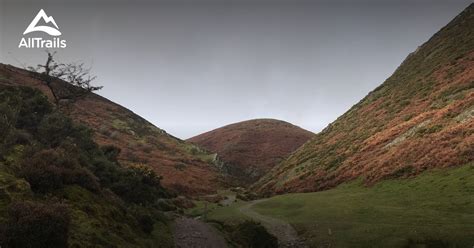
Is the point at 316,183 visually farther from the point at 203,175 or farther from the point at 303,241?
the point at 203,175

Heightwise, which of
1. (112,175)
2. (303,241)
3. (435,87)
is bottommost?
(303,241)

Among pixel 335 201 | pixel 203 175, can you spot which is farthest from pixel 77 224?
pixel 203 175

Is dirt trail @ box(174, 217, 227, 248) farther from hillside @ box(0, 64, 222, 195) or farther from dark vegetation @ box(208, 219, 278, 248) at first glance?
hillside @ box(0, 64, 222, 195)

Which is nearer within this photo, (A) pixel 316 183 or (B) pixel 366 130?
(A) pixel 316 183

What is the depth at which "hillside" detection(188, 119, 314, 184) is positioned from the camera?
10856cm

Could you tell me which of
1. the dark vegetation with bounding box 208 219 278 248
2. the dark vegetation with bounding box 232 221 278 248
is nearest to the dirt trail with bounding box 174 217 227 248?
the dark vegetation with bounding box 208 219 278 248

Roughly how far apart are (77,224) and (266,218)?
75.7 feet

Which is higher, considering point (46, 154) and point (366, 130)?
point (366, 130)

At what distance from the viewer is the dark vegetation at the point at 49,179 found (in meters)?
13.3

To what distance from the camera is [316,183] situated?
169ft

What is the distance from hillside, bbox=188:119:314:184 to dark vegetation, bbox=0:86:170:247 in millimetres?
61135

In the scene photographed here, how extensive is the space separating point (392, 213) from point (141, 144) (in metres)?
78.1

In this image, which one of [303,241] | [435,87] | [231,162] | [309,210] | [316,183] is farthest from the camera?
[231,162]

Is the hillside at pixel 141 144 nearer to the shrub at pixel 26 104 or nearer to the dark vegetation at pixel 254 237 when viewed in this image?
the shrub at pixel 26 104
